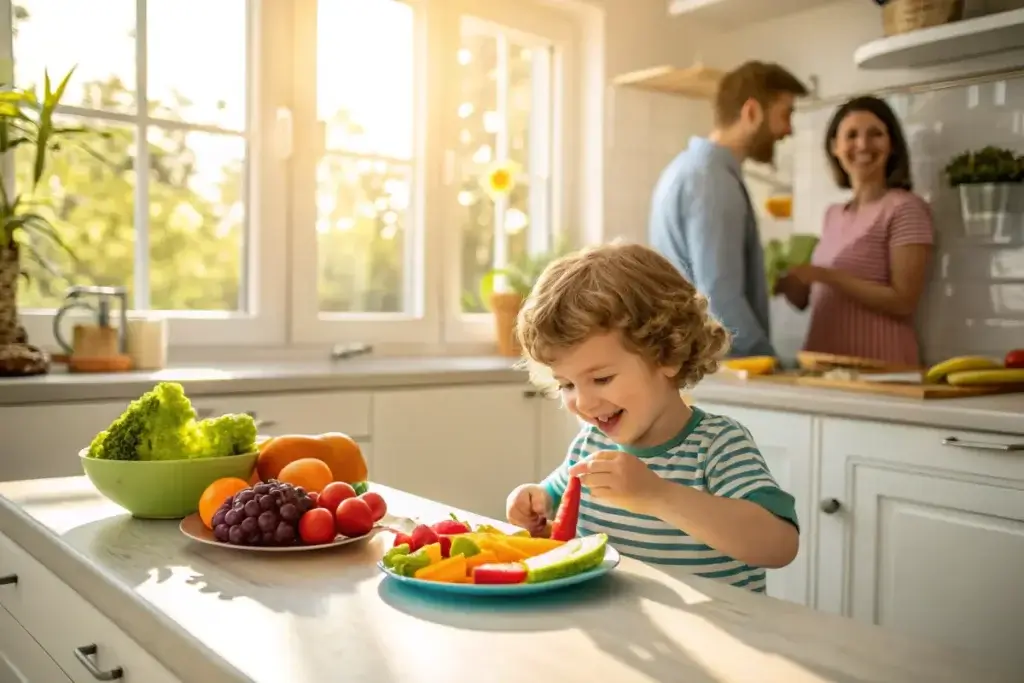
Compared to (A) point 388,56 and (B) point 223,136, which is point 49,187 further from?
(A) point 388,56

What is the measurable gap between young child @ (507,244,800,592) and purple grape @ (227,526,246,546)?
0.34 m

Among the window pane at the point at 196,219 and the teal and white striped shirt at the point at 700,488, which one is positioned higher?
the window pane at the point at 196,219

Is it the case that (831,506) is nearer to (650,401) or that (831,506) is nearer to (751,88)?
(650,401)

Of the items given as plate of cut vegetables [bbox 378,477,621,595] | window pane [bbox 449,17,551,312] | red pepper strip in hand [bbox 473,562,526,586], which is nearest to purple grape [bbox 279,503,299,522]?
plate of cut vegetables [bbox 378,477,621,595]

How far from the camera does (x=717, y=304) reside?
8.97 ft

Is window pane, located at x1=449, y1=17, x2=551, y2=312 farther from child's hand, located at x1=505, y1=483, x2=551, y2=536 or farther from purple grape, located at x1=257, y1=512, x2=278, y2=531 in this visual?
purple grape, located at x1=257, y1=512, x2=278, y2=531

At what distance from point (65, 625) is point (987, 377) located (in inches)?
75.3

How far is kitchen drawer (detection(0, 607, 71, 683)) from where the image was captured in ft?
3.58

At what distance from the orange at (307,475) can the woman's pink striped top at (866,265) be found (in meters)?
2.17

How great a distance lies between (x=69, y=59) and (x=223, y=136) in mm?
416

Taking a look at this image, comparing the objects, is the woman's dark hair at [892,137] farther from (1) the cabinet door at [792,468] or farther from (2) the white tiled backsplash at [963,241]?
(1) the cabinet door at [792,468]

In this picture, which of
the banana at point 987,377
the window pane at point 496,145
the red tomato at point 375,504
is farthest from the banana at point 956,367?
the red tomato at point 375,504

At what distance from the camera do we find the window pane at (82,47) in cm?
239

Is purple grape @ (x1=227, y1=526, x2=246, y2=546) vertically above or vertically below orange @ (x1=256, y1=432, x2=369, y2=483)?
below
